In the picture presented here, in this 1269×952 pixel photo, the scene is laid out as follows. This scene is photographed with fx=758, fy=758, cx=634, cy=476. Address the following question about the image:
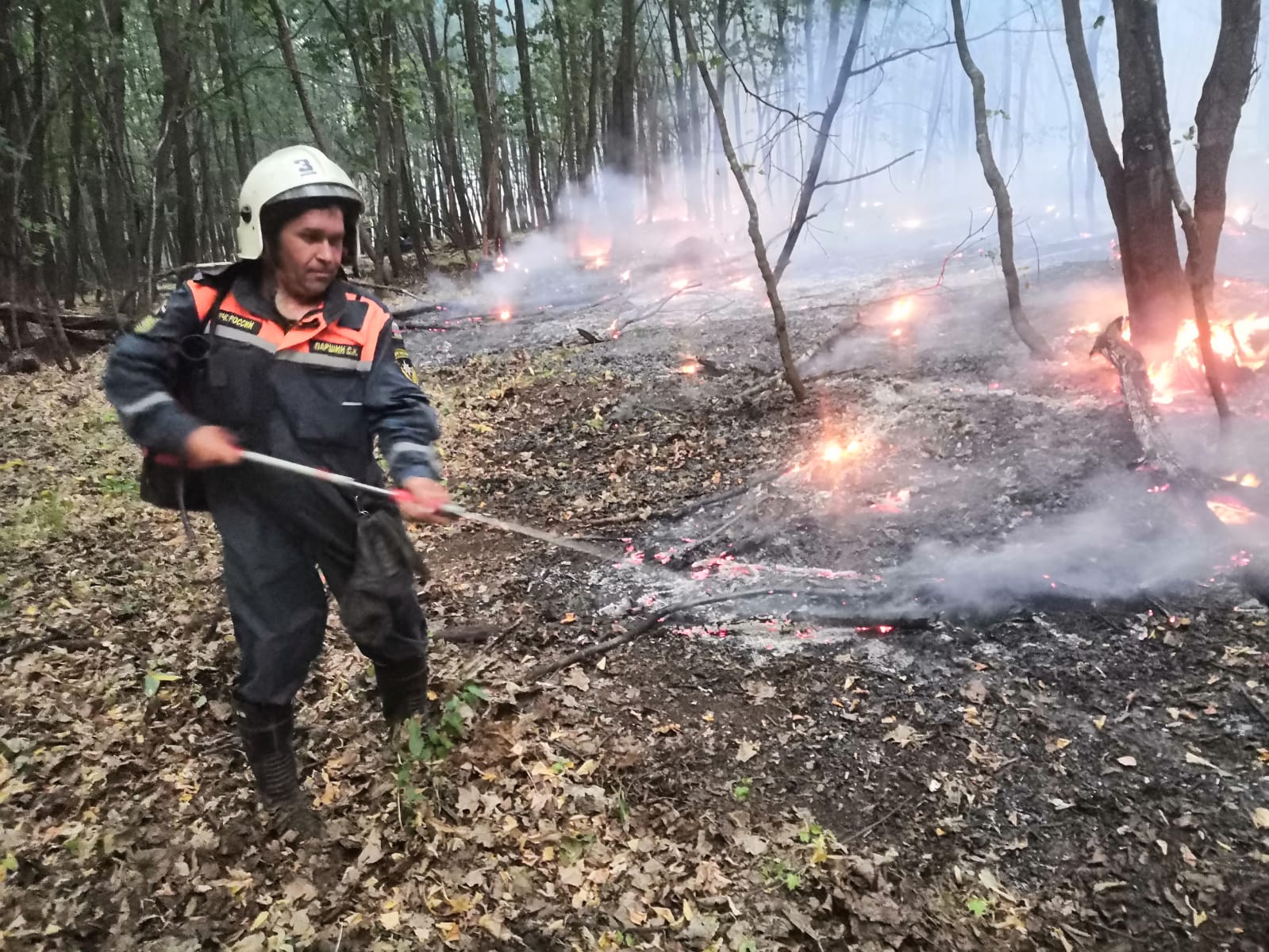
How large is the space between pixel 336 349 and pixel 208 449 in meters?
0.58

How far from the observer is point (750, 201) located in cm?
788

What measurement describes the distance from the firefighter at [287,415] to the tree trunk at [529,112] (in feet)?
71.6

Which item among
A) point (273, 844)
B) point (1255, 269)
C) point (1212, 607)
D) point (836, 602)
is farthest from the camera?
point (1255, 269)

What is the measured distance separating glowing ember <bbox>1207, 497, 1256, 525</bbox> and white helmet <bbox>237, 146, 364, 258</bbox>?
6.05 m

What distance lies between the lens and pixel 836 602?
5.06 m

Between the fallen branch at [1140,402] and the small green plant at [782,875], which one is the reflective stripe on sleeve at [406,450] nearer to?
the small green plant at [782,875]

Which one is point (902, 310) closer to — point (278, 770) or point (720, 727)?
point (720, 727)

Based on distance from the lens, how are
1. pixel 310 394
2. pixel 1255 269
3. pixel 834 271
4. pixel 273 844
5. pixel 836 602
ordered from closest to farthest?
pixel 310 394 → pixel 273 844 → pixel 836 602 → pixel 1255 269 → pixel 834 271

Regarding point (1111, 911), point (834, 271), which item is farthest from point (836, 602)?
point (834, 271)

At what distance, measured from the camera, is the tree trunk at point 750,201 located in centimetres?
761

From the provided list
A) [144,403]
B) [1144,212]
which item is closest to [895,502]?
[1144,212]

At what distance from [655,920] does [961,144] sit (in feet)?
215

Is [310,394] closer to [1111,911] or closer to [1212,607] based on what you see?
[1111,911]

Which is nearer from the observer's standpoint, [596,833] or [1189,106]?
[596,833]
